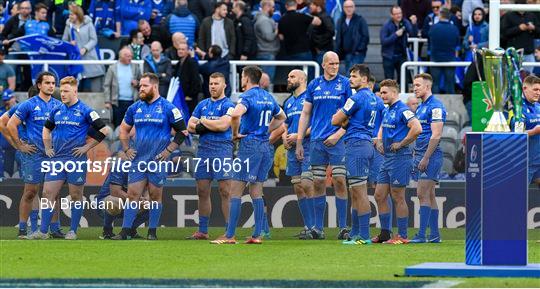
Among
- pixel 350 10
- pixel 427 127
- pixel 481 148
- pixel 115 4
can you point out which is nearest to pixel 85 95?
pixel 115 4

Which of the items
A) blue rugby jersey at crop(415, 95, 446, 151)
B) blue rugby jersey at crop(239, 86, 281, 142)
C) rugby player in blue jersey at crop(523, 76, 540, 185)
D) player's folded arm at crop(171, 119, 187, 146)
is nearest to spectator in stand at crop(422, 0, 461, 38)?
rugby player in blue jersey at crop(523, 76, 540, 185)

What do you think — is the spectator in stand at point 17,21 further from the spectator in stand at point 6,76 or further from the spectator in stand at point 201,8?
the spectator in stand at point 201,8

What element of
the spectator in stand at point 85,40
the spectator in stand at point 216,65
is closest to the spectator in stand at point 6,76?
the spectator in stand at point 85,40

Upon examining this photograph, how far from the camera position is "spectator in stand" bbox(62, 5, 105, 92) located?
84.9 feet

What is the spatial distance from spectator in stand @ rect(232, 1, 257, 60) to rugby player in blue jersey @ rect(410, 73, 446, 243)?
7.08m

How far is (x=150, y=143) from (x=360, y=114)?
9.36ft

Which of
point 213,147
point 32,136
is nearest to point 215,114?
point 213,147


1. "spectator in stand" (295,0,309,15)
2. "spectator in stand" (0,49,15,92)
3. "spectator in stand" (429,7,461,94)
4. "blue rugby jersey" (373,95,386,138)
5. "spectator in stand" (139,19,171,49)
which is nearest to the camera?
"blue rugby jersey" (373,95,386,138)

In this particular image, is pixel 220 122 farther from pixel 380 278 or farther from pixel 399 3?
pixel 399 3

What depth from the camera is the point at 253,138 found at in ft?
61.9

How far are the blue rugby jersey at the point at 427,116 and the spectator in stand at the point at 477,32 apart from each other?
7.02 meters

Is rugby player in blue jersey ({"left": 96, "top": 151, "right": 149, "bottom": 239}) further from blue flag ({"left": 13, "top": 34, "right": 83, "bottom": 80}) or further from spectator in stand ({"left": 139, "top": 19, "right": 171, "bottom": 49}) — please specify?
spectator in stand ({"left": 139, "top": 19, "right": 171, "bottom": 49})

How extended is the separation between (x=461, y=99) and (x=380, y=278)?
473 inches

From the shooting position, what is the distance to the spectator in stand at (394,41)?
26.0m
